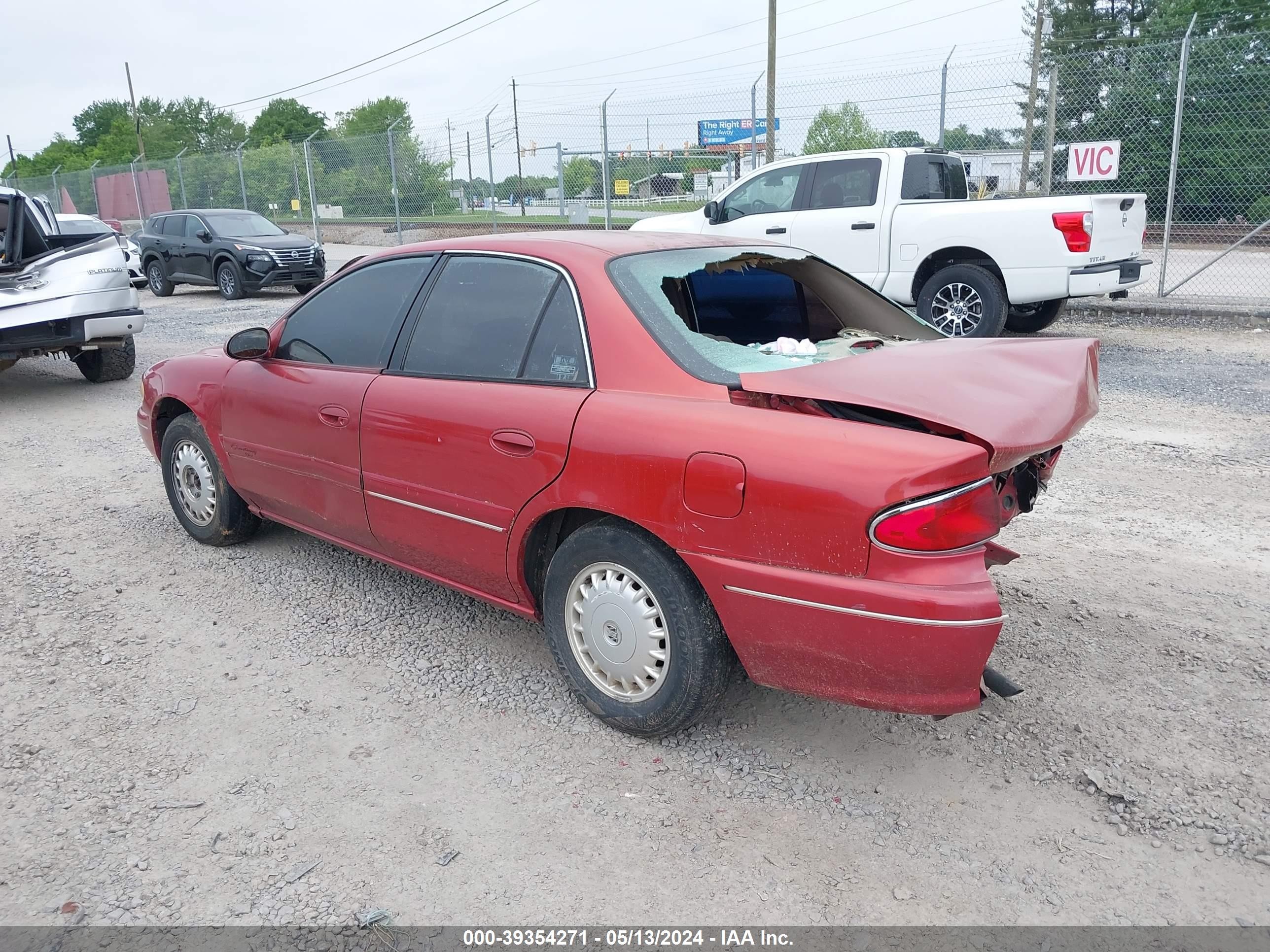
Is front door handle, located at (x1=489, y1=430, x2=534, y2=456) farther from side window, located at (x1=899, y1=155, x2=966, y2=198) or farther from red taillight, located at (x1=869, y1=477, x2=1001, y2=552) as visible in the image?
side window, located at (x1=899, y1=155, x2=966, y2=198)

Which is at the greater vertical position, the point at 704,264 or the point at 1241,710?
the point at 704,264

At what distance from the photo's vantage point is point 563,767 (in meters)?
3.07

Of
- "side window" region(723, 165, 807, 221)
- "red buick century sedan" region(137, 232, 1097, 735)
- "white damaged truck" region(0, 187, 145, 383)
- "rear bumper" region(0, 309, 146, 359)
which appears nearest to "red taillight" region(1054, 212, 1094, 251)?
"side window" region(723, 165, 807, 221)

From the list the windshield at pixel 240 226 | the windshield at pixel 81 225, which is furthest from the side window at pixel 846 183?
the windshield at pixel 81 225

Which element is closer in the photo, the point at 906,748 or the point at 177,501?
the point at 906,748

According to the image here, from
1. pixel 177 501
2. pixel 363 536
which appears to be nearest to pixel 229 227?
pixel 177 501

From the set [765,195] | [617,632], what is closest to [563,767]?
[617,632]

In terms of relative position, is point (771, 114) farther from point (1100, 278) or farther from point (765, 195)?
point (1100, 278)

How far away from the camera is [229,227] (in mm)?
17031

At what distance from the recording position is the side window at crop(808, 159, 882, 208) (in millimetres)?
10133

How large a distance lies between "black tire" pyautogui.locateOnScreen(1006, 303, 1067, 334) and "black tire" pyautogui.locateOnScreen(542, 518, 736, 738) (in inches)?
328

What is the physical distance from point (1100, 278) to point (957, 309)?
1.31m

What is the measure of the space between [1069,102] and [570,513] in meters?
16.2

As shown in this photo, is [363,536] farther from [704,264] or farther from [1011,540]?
[1011,540]
